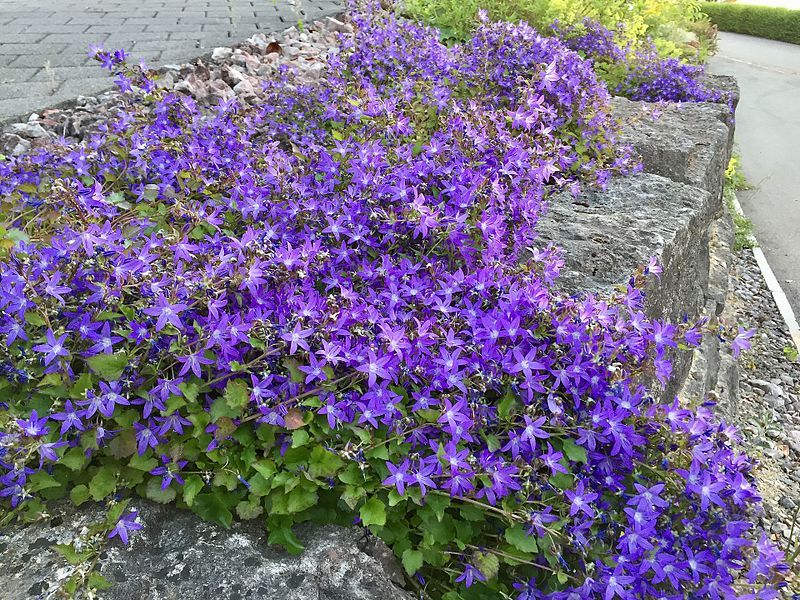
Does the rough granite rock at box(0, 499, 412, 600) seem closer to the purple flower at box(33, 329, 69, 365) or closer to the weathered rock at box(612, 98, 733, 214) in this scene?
the purple flower at box(33, 329, 69, 365)

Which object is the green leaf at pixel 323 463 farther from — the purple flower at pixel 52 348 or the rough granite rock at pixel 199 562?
the purple flower at pixel 52 348

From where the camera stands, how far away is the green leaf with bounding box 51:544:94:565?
1409 millimetres

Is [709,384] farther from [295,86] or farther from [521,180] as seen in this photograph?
[295,86]

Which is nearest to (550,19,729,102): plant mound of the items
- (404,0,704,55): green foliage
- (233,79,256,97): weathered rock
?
(404,0,704,55): green foliage

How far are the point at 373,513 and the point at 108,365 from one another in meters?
0.78

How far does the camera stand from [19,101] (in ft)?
12.0

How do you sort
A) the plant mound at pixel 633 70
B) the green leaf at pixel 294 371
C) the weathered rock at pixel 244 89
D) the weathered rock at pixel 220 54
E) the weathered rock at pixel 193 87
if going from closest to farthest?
the green leaf at pixel 294 371
the weathered rock at pixel 193 87
the weathered rock at pixel 244 89
the weathered rock at pixel 220 54
the plant mound at pixel 633 70

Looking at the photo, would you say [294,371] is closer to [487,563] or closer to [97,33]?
[487,563]

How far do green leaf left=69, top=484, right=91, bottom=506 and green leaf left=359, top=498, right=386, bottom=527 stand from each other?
0.74 metres

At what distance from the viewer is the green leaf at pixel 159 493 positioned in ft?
5.29

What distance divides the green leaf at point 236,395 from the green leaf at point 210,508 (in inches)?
9.6

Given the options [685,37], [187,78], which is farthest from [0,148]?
[685,37]

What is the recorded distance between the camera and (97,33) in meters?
5.39

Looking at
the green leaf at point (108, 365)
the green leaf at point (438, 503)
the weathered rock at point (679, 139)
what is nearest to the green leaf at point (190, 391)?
the green leaf at point (108, 365)
